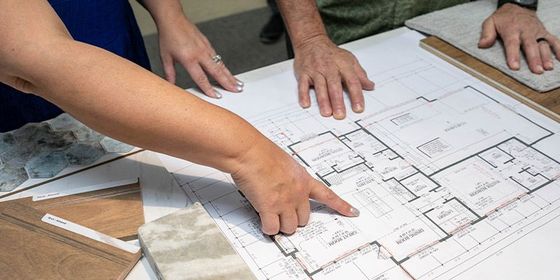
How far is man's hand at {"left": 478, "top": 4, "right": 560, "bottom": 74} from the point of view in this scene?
1072 mm

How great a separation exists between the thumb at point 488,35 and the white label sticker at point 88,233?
2.65ft

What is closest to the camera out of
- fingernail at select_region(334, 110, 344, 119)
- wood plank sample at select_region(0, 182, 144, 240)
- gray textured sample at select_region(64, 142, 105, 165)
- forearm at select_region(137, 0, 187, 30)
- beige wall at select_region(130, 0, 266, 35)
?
wood plank sample at select_region(0, 182, 144, 240)

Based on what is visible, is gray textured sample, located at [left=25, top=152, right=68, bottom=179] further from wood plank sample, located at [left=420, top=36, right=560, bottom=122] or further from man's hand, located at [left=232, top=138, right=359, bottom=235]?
wood plank sample, located at [left=420, top=36, right=560, bottom=122]

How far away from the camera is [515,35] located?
1.11 meters

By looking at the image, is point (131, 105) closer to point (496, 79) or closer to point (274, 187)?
point (274, 187)

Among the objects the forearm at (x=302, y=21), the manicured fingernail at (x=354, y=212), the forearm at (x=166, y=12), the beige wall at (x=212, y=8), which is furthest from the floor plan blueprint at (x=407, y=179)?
the beige wall at (x=212, y=8)

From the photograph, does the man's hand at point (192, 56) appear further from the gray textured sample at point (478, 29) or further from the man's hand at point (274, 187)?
the gray textured sample at point (478, 29)

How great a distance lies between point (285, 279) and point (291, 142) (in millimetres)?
289

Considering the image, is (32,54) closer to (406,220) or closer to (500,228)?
(406,220)

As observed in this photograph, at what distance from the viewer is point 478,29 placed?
3.90 feet

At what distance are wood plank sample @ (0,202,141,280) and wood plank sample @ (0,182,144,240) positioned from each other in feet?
0.09

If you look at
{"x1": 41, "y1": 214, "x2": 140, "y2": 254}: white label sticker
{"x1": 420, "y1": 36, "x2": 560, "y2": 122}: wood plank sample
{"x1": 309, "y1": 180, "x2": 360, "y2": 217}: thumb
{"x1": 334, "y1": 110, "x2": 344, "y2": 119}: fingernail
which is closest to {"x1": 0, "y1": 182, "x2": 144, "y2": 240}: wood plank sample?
{"x1": 41, "y1": 214, "x2": 140, "y2": 254}: white label sticker

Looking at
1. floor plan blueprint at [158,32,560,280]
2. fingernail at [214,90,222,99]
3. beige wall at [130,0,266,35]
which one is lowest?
beige wall at [130,0,266,35]

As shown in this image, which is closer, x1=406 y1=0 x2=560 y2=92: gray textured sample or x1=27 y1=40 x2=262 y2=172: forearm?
x1=27 y1=40 x2=262 y2=172: forearm
